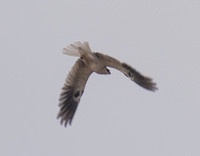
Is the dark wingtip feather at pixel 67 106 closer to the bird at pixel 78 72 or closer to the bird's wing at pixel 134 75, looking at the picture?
the bird at pixel 78 72

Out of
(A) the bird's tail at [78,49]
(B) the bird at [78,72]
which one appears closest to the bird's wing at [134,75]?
(B) the bird at [78,72]

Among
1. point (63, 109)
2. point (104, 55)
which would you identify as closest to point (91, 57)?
point (104, 55)

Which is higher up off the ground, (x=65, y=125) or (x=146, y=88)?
(x=146, y=88)

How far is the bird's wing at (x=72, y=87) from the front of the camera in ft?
57.0

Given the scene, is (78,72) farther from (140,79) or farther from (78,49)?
(140,79)

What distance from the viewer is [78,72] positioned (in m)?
17.5

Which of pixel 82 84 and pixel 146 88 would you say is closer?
pixel 146 88

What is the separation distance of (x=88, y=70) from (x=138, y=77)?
1737mm

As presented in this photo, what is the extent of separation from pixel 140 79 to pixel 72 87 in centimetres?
226

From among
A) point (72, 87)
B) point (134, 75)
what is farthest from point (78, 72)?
point (134, 75)

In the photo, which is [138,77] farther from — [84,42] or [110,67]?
[84,42]

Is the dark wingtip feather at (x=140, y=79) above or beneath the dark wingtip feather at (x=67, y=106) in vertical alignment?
above

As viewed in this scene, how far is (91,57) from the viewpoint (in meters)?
17.1

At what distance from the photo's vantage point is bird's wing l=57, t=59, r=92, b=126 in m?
17.4
